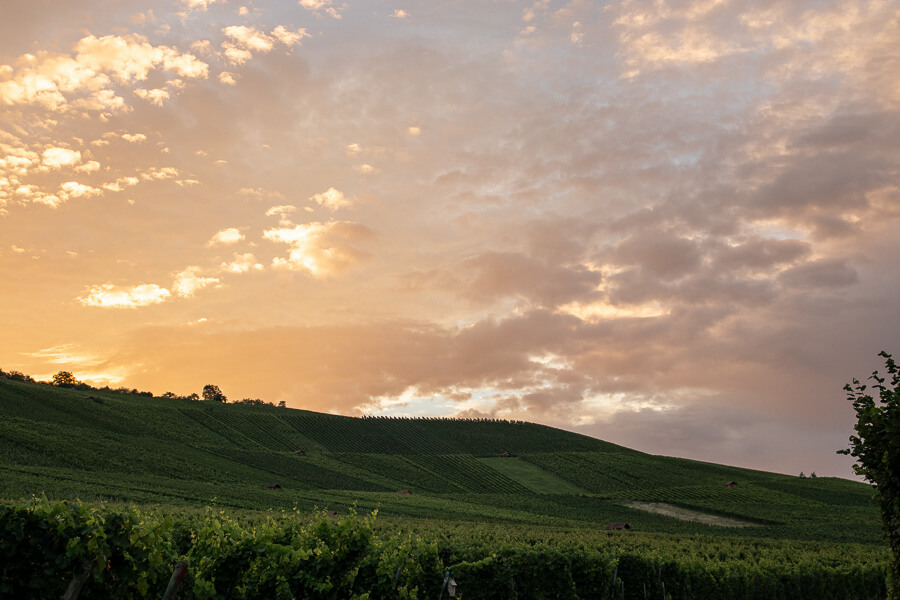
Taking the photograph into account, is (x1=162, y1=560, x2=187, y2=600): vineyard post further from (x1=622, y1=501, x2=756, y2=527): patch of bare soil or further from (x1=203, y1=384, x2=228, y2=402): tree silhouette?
(x1=203, y1=384, x2=228, y2=402): tree silhouette

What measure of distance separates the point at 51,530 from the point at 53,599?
110 centimetres

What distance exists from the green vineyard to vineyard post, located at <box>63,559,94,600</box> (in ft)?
0.22

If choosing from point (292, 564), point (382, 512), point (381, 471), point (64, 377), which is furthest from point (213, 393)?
point (292, 564)

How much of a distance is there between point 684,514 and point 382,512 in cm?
4548

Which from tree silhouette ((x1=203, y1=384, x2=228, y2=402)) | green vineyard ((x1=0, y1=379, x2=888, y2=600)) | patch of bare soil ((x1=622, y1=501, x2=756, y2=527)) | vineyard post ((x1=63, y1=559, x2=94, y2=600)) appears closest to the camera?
vineyard post ((x1=63, y1=559, x2=94, y2=600))

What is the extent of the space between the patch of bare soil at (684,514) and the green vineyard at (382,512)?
19.6 inches

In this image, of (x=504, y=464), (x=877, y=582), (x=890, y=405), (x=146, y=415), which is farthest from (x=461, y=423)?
(x=890, y=405)

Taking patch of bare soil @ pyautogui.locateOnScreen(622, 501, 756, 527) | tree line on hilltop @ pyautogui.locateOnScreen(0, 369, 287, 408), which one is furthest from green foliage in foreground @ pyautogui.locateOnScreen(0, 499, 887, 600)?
tree line on hilltop @ pyautogui.locateOnScreen(0, 369, 287, 408)

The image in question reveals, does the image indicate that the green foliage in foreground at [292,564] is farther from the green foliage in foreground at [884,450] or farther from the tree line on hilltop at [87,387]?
the tree line on hilltop at [87,387]

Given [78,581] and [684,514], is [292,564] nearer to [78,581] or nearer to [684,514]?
[78,581]

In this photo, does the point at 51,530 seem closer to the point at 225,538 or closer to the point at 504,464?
the point at 225,538

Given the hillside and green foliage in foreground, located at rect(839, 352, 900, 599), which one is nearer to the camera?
green foliage in foreground, located at rect(839, 352, 900, 599)

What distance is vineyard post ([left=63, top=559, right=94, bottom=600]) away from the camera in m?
9.88

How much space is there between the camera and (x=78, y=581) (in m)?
10.0
